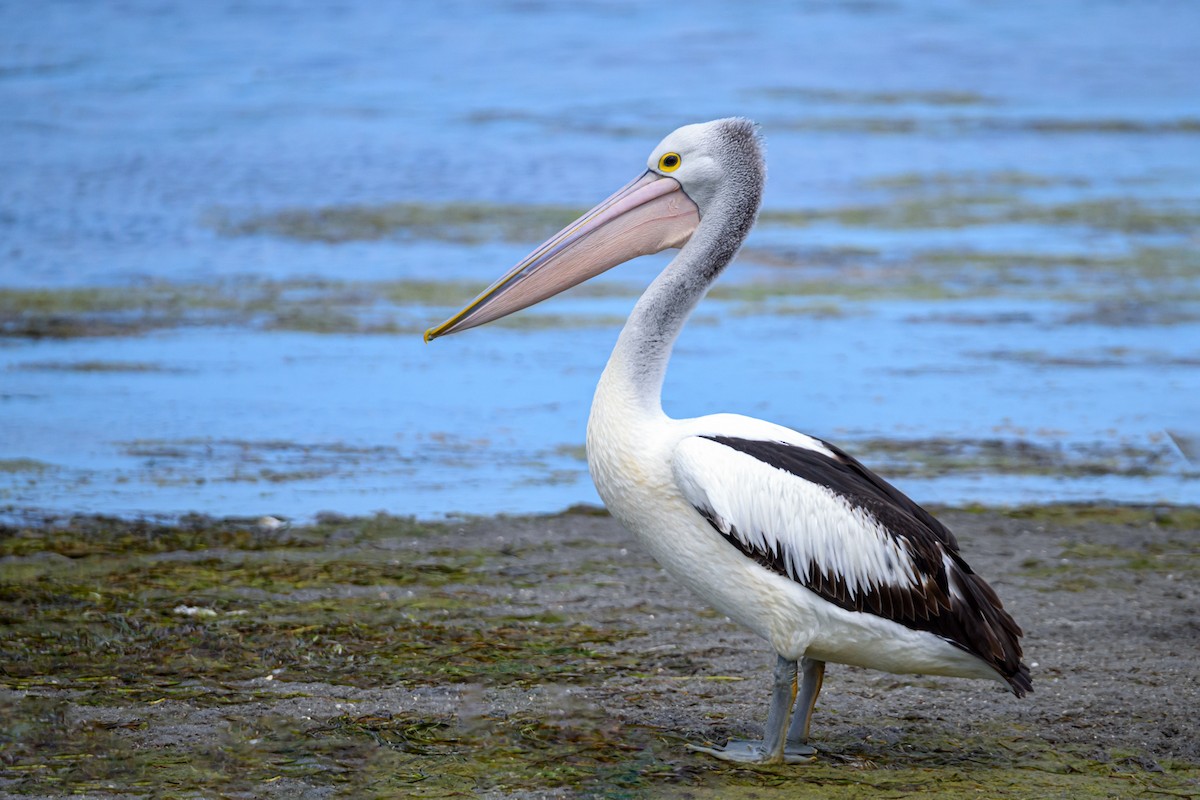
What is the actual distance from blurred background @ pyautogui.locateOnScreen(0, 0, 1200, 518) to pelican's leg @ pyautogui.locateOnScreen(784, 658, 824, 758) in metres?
2.60

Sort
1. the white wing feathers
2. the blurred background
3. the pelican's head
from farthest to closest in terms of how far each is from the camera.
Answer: the blurred background → the pelican's head → the white wing feathers

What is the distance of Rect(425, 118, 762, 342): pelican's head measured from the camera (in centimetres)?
449

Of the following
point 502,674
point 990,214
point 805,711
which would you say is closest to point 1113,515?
point 805,711

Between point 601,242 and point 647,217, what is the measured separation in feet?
0.50

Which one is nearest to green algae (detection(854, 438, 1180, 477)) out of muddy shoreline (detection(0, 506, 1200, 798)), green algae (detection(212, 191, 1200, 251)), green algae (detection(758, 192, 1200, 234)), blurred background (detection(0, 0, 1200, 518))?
blurred background (detection(0, 0, 1200, 518))

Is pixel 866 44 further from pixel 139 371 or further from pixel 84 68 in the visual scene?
pixel 139 371

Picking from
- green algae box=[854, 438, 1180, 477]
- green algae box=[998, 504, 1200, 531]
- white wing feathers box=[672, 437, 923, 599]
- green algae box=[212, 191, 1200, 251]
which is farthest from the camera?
green algae box=[212, 191, 1200, 251]

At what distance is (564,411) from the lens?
27.2 feet

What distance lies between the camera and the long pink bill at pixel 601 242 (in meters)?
4.57

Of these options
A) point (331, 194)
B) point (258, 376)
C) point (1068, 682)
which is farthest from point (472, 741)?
point (331, 194)

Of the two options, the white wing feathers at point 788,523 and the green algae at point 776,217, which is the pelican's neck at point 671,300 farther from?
the green algae at point 776,217

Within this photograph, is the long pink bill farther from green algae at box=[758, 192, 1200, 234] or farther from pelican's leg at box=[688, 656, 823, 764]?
green algae at box=[758, 192, 1200, 234]

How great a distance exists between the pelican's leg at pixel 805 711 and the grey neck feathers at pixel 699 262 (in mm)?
842

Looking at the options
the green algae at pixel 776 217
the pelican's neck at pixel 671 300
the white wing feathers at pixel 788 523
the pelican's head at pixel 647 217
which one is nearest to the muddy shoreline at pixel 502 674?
the white wing feathers at pixel 788 523
